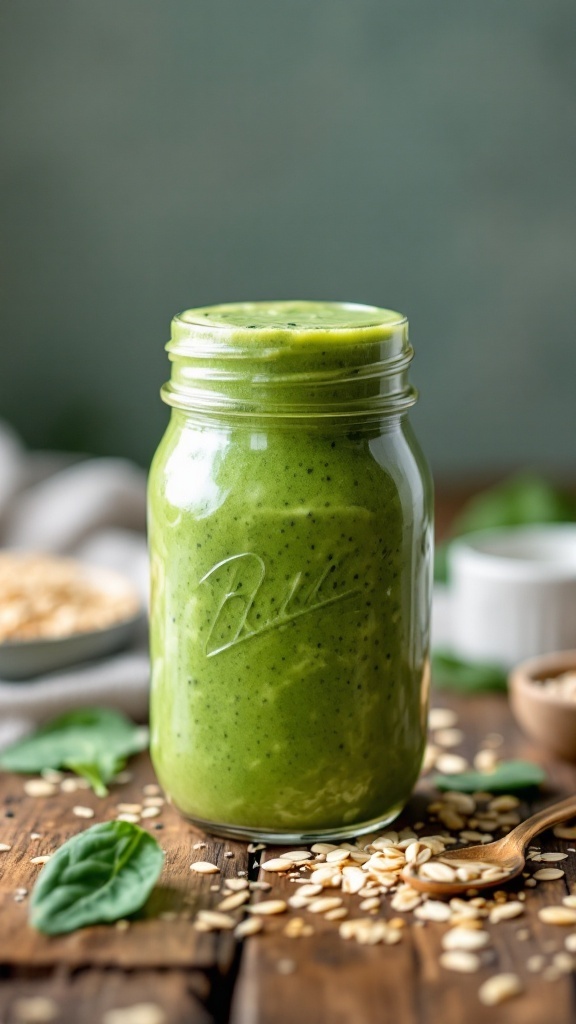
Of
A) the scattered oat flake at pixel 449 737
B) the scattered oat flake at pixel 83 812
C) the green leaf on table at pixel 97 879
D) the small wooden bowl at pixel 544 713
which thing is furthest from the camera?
the scattered oat flake at pixel 449 737

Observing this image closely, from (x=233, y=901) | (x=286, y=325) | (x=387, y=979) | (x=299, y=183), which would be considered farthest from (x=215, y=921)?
(x=299, y=183)

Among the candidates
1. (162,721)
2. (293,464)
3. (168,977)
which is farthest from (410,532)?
(168,977)

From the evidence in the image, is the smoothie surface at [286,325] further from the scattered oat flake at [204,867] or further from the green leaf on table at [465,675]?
the green leaf on table at [465,675]

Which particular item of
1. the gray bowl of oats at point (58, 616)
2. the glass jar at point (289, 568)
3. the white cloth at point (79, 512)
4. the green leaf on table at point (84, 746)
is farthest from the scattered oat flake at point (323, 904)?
the white cloth at point (79, 512)

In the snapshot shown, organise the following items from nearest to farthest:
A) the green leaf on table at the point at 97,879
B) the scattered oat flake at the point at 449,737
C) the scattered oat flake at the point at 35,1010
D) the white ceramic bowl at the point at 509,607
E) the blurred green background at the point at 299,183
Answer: the scattered oat flake at the point at 35,1010 → the green leaf on table at the point at 97,879 → the scattered oat flake at the point at 449,737 → the white ceramic bowl at the point at 509,607 → the blurred green background at the point at 299,183

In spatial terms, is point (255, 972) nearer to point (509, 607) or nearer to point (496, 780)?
point (496, 780)

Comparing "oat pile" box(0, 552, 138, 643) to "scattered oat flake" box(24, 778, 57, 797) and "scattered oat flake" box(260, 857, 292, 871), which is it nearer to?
"scattered oat flake" box(24, 778, 57, 797)

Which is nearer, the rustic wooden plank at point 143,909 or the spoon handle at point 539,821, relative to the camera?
the rustic wooden plank at point 143,909
